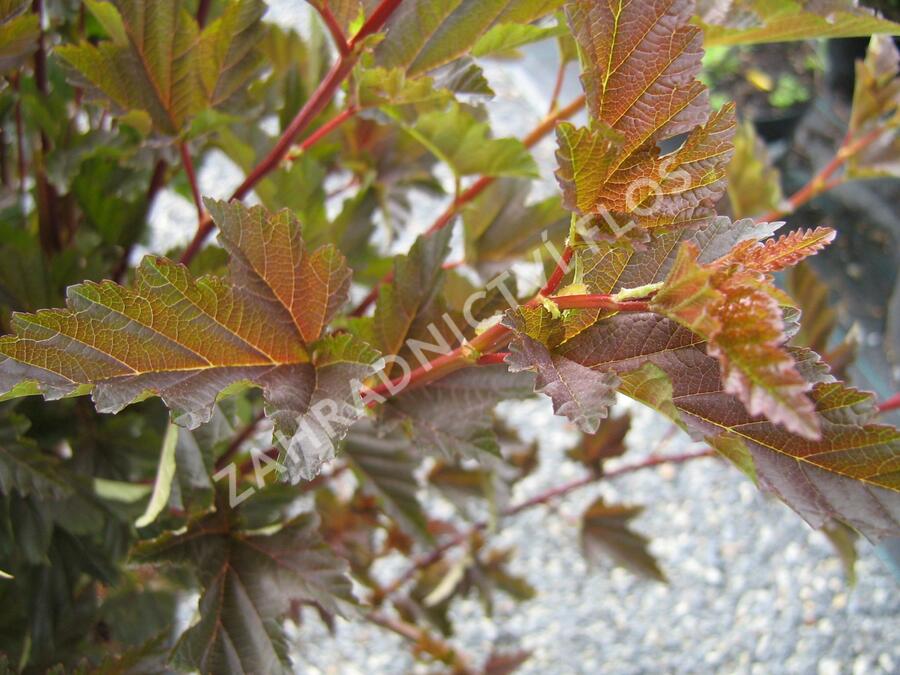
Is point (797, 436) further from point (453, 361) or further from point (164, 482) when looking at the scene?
point (164, 482)

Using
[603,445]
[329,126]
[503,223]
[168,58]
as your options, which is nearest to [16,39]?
[168,58]

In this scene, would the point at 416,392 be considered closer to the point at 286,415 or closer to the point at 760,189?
the point at 286,415

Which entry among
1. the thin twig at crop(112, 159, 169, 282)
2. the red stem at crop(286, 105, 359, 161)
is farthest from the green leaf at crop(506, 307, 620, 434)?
the thin twig at crop(112, 159, 169, 282)

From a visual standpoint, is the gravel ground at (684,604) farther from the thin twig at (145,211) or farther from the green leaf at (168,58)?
the green leaf at (168,58)

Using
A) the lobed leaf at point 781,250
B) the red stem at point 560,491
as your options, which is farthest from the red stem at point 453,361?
the red stem at point 560,491

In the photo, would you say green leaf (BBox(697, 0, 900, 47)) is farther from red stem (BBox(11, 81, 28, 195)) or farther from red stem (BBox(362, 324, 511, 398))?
red stem (BBox(11, 81, 28, 195))
